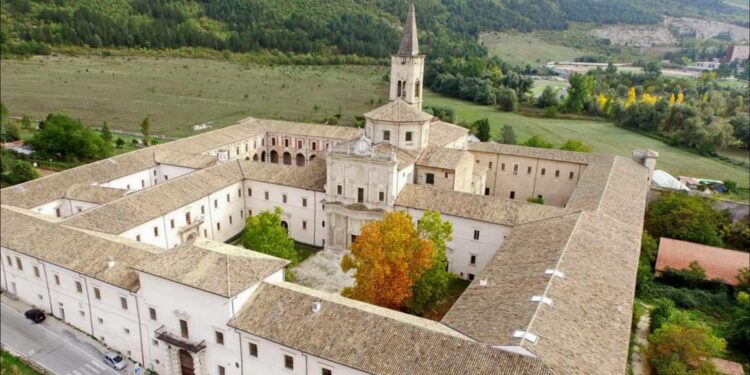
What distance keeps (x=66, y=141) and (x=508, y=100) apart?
78.1 m

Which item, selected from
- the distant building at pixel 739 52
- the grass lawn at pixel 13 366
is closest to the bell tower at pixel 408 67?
the grass lawn at pixel 13 366

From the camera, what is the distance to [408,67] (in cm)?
5006

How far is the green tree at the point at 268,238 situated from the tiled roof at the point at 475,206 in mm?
10616

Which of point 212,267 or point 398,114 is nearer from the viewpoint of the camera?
point 212,267

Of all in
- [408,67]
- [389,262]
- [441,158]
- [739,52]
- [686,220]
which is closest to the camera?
[389,262]

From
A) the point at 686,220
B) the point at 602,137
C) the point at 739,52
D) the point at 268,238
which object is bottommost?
the point at 686,220

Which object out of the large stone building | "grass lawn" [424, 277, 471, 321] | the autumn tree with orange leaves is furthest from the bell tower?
the autumn tree with orange leaves

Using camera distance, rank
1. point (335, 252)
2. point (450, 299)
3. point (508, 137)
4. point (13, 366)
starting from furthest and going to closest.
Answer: point (508, 137) → point (335, 252) → point (450, 299) → point (13, 366)

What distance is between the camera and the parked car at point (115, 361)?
27.6 meters

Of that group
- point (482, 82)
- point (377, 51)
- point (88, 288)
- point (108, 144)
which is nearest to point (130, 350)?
point (88, 288)

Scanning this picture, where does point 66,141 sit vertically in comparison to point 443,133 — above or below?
below

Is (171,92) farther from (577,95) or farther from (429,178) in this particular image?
(577,95)

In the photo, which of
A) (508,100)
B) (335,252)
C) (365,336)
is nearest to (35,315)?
(335,252)

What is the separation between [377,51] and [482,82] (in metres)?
45.7
